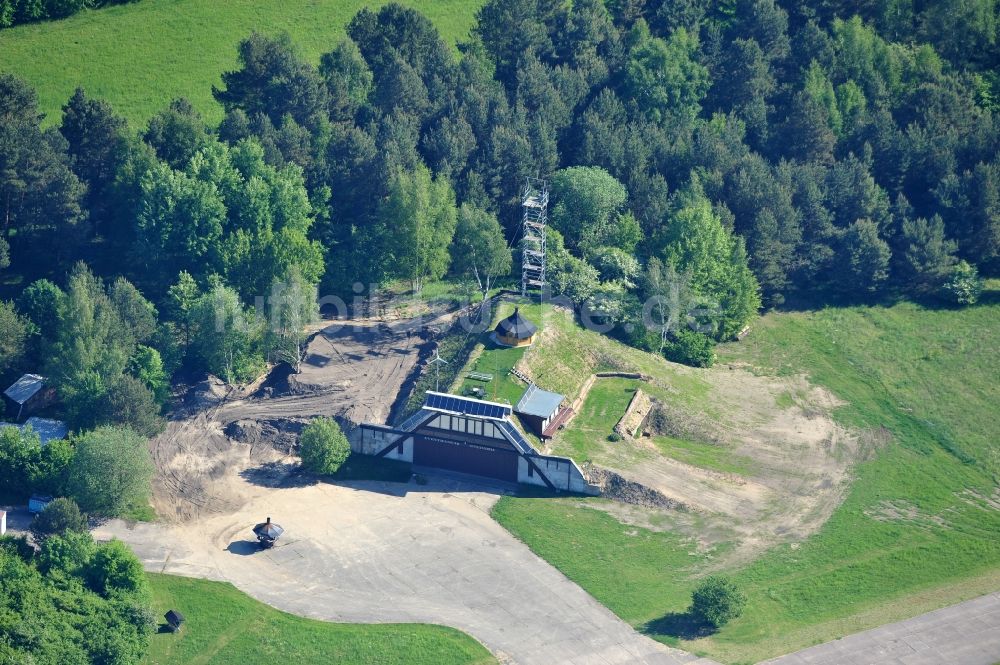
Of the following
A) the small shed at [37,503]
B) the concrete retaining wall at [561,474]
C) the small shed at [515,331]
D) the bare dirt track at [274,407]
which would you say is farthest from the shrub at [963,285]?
the small shed at [37,503]

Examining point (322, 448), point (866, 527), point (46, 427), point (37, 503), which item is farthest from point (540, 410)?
point (46, 427)

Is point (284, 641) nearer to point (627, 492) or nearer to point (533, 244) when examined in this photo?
point (627, 492)

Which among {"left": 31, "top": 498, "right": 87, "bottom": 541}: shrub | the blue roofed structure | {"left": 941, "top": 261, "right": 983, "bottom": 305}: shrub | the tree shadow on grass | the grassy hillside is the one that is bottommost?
the tree shadow on grass

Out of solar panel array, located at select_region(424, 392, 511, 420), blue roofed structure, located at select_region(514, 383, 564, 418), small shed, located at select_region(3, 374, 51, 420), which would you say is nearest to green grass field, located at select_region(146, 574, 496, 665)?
solar panel array, located at select_region(424, 392, 511, 420)

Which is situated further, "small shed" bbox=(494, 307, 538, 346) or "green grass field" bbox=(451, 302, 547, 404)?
"small shed" bbox=(494, 307, 538, 346)

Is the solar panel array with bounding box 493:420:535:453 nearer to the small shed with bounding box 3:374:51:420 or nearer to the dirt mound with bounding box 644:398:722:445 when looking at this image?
the dirt mound with bounding box 644:398:722:445

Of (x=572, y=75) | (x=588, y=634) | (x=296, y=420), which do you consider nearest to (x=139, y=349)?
(x=296, y=420)

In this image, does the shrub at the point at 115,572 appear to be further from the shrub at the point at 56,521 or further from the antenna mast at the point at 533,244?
the antenna mast at the point at 533,244
